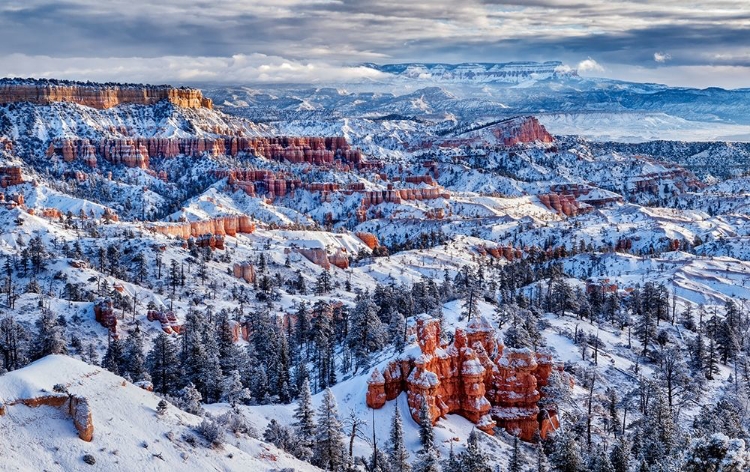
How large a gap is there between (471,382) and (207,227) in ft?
383

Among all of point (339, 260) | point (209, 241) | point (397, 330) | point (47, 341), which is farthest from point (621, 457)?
point (339, 260)

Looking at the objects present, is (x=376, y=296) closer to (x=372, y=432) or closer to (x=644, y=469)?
(x=372, y=432)

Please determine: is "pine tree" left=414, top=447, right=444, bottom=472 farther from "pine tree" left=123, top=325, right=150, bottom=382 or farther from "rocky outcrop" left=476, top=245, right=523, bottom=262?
"rocky outcrop" left=476, top=245, right=523, bottom=262

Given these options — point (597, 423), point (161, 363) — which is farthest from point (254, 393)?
point (597, 423)

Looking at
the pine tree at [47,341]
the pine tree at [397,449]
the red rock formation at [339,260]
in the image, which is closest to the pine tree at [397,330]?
the pine tree at [397,449]

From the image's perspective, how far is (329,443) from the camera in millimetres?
50938

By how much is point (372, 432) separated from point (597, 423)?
20568 mm

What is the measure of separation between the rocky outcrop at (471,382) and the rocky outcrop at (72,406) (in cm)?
2456

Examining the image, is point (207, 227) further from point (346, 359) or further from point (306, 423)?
point (306, 423)

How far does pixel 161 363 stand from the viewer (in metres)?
73.6

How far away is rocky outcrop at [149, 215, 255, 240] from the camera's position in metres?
165

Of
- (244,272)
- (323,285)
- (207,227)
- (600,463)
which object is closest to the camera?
(600,463)

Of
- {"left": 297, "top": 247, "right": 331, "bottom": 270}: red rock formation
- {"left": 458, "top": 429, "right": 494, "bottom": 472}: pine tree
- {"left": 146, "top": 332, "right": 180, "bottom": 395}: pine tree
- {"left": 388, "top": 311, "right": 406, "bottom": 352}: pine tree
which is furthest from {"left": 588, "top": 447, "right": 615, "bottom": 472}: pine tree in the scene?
{"left": 297, "top": 247, "right": 331, "bottom": 270}: red rock formation

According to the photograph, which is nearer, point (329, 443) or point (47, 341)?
point (329, 443)
